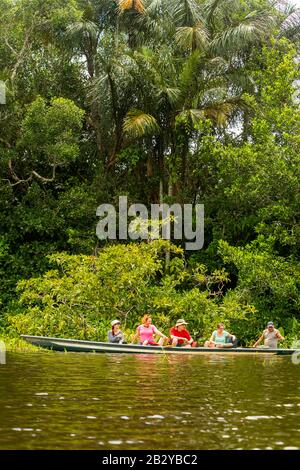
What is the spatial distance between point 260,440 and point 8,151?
1915 cm

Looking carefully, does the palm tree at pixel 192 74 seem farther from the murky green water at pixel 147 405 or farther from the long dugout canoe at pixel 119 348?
the murky green water at pixel 147 405

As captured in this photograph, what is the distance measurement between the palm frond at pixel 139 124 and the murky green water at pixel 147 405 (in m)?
10.4

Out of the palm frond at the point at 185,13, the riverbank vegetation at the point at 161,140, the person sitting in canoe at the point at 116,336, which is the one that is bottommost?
the person sitting in canoe at the point at 116,336

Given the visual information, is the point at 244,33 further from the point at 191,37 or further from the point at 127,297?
the point at 127,297

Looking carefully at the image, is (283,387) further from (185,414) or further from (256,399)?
(185,414)

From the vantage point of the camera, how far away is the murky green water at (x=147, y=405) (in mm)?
7094

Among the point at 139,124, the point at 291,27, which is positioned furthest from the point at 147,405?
the point at 291,27

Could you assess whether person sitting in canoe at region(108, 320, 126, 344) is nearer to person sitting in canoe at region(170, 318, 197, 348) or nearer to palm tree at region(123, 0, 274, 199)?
person sitting in canoe at region(170, 318, 197, 348)

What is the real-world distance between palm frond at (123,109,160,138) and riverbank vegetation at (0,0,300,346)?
0.07 m

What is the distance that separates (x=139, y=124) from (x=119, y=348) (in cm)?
918

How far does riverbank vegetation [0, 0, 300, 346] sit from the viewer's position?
22531 millimetres

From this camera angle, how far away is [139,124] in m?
23.4

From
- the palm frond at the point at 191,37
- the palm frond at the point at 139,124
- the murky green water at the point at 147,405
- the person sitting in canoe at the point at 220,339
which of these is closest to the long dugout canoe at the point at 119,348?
the person sitting in canoe at the point at 220,339

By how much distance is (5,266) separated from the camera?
2569 centimetres
